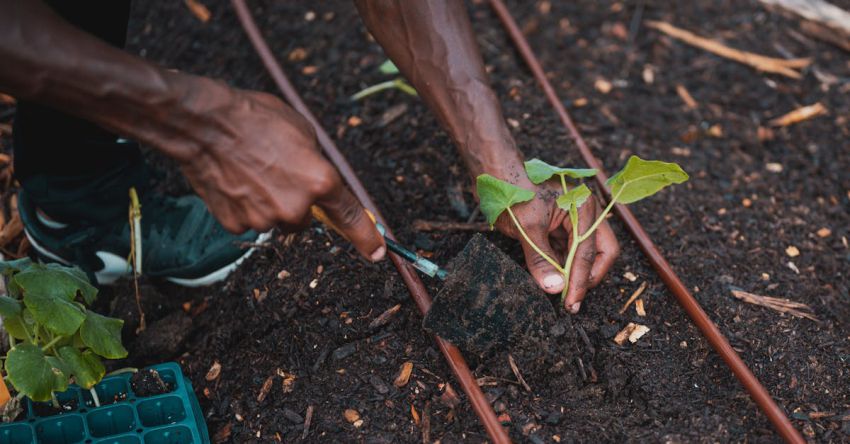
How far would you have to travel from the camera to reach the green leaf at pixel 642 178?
71.8 inches

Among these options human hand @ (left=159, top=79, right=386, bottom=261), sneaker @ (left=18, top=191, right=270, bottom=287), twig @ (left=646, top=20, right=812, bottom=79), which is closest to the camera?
human hand @ (left=159, top=79, right=386, bottom=261)

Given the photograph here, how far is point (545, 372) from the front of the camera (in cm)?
196

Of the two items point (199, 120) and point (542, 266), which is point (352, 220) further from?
point (542, 266)

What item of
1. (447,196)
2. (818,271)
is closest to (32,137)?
(447,196)

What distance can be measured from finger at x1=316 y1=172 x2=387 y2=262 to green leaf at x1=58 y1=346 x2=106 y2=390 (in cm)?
66

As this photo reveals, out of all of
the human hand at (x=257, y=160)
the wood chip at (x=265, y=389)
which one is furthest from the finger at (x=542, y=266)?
the wood chip at (x=265, y=389)

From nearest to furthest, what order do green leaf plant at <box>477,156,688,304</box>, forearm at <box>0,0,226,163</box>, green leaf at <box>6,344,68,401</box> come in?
1. forearm at <box>0,0,226,163</box>
2. green leaf at <box>6,344,68,401</box>
3. green leaf plant at <box>477,156,688,304</box>

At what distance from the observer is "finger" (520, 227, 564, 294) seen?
1.96m

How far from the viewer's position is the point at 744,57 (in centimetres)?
322

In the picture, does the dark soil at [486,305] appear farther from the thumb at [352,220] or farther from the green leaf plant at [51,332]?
the green leaf plant at [51,332]

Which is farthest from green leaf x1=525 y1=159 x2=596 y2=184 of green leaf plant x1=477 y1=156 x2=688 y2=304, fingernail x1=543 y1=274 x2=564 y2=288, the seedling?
the seedling

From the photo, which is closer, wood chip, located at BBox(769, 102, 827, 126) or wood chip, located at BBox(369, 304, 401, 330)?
wood chip, located at BBox(369, 304, 401, 330)

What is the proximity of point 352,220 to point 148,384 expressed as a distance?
0.75 metres

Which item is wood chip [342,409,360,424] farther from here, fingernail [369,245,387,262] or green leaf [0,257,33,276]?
green leaf [0,257,33,276]
